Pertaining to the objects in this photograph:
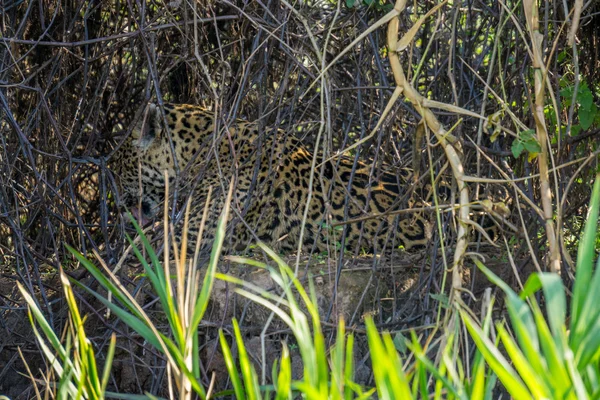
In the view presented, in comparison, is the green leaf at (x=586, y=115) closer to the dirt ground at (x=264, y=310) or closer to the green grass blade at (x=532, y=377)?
the dirt ground at (x=264, y=310)

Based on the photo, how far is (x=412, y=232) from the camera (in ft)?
17.2

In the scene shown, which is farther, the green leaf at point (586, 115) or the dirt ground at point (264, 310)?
the dirt ground at point (264, 310)

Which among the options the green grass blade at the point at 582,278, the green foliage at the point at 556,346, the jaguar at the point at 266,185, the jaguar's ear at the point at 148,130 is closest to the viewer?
the green foliage at the point at 556,346

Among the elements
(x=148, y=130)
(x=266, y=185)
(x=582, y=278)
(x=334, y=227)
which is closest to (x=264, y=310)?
Result: (x=334, y=227)

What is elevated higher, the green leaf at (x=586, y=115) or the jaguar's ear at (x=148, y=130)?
the green leaf at (x=586, y=115)

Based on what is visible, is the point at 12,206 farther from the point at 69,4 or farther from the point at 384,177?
the point at 384,177

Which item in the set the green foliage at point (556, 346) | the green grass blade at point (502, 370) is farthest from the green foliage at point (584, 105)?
the green grass blade at point (502, 370)

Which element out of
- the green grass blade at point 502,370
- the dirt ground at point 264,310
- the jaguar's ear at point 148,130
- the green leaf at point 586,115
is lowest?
the dirt ground at point 264,310

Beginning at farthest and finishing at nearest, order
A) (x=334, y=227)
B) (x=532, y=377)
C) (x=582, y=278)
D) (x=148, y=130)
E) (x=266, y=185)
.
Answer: (x=148, y=130) → (x=266, y=185) → (x=334, y=227) → (x=582, y=278) → (x=532, y=377)

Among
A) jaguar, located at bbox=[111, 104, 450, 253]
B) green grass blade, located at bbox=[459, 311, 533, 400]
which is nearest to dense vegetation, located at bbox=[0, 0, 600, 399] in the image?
green grass blade, located at bbox=[459, 311, 533, 400]

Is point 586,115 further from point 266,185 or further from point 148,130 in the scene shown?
point 148,130

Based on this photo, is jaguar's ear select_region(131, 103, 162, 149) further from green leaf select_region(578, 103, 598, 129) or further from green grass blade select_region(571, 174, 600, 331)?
green grass blade select_region(571, 174, 600, 331)

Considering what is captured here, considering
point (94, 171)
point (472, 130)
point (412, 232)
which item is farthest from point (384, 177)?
point (94, 171)

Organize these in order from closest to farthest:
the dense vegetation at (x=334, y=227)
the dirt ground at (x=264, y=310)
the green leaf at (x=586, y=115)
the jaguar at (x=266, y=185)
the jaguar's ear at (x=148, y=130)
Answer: the dense vegetation at (x=334, y=227)
the green leaf at (x=586, y=115)
the dirt ground at (x=264, y=310)
the jaguar at (x=266, y=185)
the jaguar's ear at (x=148, y=130)
